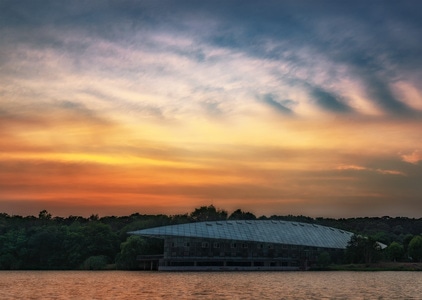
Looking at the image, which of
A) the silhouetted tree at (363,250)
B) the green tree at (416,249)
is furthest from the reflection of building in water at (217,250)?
the green tree at (416,249)

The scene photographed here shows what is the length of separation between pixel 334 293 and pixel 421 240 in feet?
419

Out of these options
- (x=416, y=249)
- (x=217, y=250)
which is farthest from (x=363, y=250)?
(x=217, y=250)

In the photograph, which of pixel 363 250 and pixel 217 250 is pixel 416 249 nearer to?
pixel 363 250

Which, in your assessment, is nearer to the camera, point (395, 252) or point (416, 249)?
point (416, 249)

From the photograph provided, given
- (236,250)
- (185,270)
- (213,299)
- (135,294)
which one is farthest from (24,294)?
(236,250)

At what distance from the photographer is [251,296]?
69.9m

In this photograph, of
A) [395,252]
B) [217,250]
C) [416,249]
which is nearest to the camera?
[217,250]

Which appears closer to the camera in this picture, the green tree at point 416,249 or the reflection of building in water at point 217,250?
the reflection of building in water at point 217,250

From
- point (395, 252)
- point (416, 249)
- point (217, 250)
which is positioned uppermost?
point (416, 249)

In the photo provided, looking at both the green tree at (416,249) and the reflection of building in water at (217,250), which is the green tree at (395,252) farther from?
the reflection of building in water at (217,250)

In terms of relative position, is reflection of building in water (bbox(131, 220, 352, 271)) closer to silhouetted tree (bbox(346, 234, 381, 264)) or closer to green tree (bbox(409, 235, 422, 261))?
silhouetted tree (bbox(346, 234, 381, 264))

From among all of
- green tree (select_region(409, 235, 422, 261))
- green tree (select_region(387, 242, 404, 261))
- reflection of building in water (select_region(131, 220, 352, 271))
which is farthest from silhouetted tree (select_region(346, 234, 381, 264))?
reflection of building in water (select_region(131, 220, 352, 271))

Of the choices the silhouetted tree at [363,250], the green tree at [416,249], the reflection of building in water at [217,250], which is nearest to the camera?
the silhouetted tree at [363,250]

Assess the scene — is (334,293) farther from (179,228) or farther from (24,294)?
(179,228)
